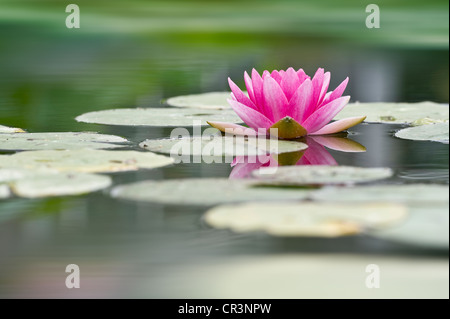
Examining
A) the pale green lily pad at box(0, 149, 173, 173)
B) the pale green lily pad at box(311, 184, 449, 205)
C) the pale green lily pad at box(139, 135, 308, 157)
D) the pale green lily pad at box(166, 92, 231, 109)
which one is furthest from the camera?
the pale green lily pad at box(166, 92, 231, 109)

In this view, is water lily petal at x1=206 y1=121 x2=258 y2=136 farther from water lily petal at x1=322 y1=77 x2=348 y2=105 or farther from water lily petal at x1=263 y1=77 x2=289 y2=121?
water lily petal at x1=322 y1=77 x2=348 y2=105

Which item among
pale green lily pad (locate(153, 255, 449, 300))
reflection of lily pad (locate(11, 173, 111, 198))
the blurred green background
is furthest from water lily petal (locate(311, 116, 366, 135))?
pale green lily pad (locate(153, 255, 449, 300))

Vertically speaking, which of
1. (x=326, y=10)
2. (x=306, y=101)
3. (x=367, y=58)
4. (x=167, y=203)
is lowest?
(x=167, y=203)

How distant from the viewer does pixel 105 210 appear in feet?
5.58

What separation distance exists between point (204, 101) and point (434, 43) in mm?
5427

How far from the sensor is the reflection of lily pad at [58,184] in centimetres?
178

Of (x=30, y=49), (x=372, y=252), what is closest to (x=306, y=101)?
(x=372, y=252)

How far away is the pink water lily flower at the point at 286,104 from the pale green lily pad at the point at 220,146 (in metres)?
0.12

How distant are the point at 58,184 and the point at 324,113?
1.17 meters

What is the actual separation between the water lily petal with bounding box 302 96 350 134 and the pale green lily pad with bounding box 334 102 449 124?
44cm

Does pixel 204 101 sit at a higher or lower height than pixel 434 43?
lower

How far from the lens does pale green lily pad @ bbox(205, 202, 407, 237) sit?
1435 mm

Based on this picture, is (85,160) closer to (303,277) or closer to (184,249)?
(184,249)

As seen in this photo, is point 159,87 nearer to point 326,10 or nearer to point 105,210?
point 105,210
